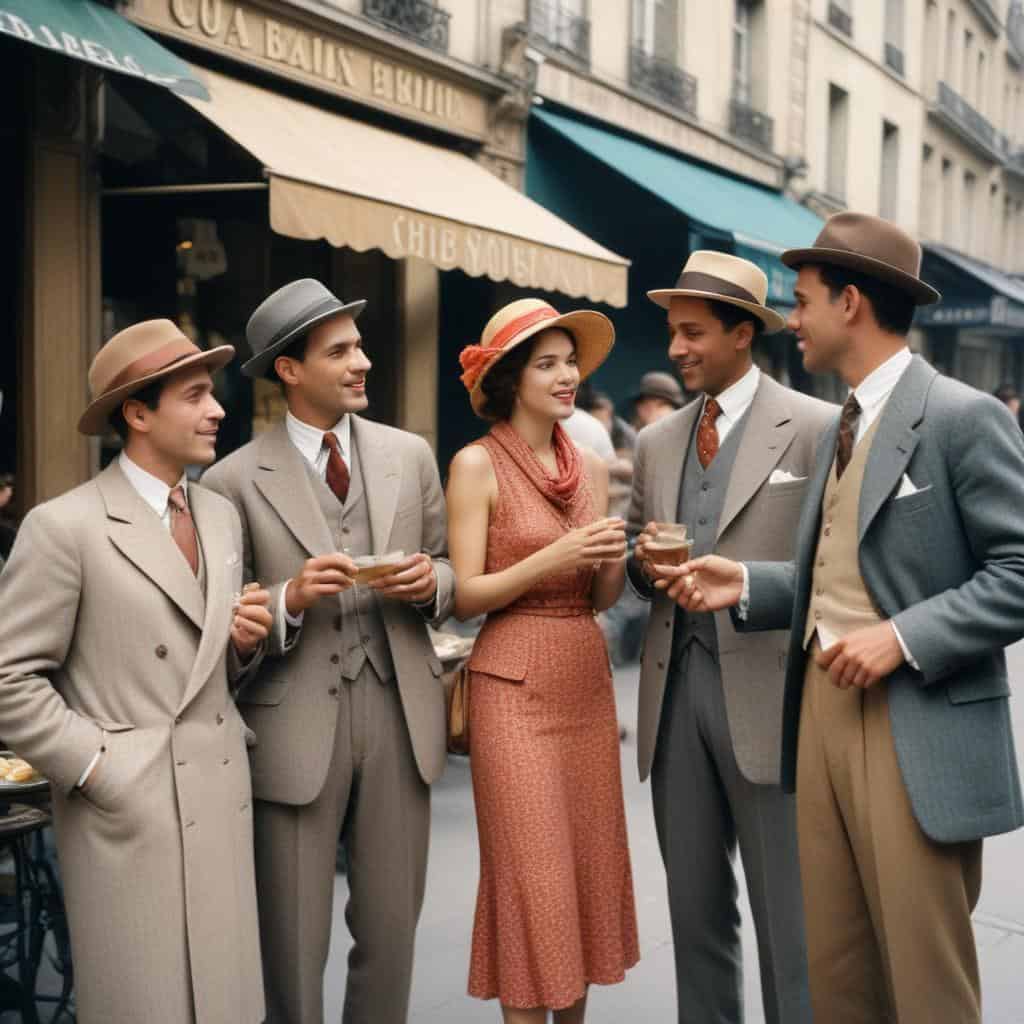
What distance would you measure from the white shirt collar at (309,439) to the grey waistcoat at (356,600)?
4 cm

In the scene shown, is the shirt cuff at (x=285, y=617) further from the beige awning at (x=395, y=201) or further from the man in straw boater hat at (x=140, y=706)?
the beige awning at (x=395, y=201)

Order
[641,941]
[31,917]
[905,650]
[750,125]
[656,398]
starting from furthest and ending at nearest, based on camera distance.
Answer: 1. [750,125]
2. [656,398]
3. [641,941]
4. [31,917]
5. [905,650]

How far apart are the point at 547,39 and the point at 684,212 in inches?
83.6

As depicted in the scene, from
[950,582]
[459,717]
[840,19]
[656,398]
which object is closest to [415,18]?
[656,398]

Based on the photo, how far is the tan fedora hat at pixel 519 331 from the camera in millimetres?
3363

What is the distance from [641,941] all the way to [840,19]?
62.4 ft

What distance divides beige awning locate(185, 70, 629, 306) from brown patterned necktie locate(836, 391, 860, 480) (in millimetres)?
4452

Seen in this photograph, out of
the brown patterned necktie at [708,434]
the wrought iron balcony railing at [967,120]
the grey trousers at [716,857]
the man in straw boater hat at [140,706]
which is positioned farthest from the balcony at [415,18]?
the wrought iron balcony railing at [967,120]

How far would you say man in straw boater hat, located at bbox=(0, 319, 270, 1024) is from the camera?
104 inches

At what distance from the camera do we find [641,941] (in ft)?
15.0

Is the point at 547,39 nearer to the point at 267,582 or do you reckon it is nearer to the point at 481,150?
the point at 481,150

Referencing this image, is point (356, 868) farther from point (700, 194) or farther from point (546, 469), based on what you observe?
point (700, 194)

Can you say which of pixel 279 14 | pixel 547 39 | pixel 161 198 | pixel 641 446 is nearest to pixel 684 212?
pixel 547 39

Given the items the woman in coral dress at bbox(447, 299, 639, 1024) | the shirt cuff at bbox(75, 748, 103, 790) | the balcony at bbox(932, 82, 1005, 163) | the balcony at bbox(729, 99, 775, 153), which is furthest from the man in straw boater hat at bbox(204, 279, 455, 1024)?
the balcony at bbox(932, 82, 1005, 163)
